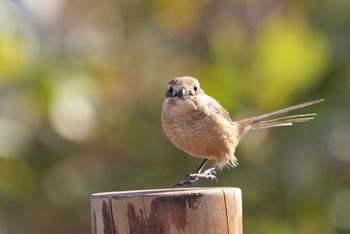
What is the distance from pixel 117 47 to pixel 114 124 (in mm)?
1373

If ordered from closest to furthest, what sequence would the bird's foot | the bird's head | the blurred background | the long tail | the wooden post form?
1. the wooden post
2. the bird's foot
3. the bird's head
4. the long tail
5. the blurred background

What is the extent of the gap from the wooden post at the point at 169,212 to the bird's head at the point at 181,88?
151cm

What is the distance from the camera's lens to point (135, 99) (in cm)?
1110

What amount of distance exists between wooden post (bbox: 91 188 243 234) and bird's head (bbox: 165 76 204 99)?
4.96 ft

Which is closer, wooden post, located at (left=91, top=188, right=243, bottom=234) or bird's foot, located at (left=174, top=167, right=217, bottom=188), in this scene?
wooden post, located at (left=91, top=188, right=243, bottom=234)

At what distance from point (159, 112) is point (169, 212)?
6.20m

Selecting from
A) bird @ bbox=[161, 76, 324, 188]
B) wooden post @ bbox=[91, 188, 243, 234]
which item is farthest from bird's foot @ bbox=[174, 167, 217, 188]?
wooden post @ bbox=[91, 188, 243, 234]

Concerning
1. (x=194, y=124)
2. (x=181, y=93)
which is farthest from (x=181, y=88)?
(x=194, y=124)

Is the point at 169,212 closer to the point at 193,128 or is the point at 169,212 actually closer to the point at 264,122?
the point at 193,128

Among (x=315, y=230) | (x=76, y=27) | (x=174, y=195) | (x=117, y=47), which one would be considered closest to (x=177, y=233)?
(x=174, y=195)

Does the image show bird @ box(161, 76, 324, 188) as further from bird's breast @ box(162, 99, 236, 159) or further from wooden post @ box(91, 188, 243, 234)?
wooden post @ box(91, 188, 243, 234)

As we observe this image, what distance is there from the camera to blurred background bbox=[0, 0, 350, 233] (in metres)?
10.1

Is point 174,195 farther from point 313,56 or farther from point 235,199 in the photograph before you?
point 313,56

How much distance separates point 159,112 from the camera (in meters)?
10.7
